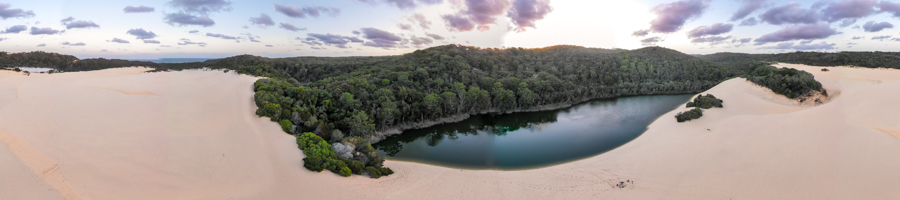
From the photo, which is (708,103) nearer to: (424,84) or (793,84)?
(793,84)

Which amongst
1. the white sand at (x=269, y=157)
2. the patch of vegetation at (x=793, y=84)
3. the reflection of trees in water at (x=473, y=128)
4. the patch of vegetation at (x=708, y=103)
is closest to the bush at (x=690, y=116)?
the patch of vegetation at (x=708, y=103)

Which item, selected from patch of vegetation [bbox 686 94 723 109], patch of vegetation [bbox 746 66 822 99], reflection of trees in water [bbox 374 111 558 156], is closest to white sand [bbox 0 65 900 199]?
patch of vegetation [bbox 746 66 822 99]

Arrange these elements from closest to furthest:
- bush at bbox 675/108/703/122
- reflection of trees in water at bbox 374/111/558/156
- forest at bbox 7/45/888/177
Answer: forest at bbox 7/45/888/177, bush at bbox 675/108/703/122, reflection of trees in water at bbox 374/111/558/156

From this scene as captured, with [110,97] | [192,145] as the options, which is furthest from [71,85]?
[192,145]

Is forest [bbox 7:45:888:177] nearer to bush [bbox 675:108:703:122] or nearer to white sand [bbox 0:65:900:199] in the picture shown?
white sand [bbox 0:65:900:199]

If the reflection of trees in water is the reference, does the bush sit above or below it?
above

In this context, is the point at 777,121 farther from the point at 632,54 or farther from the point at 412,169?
the point at 632,54
